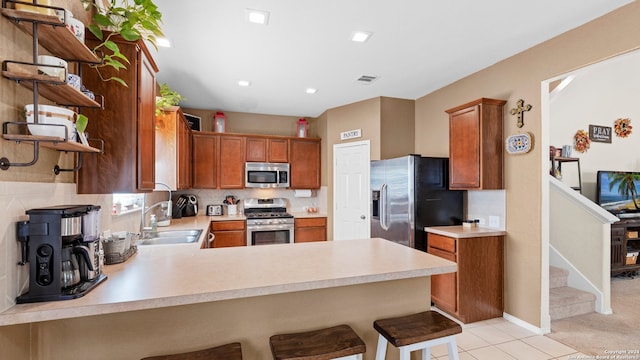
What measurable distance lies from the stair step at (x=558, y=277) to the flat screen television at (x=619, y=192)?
1803 mm

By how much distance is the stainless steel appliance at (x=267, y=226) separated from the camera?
177 inches

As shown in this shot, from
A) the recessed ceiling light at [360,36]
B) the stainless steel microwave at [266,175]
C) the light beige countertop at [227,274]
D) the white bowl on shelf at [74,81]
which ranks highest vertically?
the recessed ceiling light at [360,36]

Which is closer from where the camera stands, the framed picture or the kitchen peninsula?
the kitchen peninsula

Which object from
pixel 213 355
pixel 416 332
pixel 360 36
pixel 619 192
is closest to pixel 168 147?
pixel 360 36

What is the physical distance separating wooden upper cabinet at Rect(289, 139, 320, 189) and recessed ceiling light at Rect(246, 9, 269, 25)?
9.22 ft

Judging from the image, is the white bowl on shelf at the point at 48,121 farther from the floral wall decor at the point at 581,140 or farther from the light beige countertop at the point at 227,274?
the floral wall decor at the point at 581,140

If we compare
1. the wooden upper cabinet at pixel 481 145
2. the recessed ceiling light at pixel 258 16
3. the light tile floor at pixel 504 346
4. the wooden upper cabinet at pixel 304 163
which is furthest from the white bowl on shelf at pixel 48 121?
the wooden upper cabinet at pixel 304 163

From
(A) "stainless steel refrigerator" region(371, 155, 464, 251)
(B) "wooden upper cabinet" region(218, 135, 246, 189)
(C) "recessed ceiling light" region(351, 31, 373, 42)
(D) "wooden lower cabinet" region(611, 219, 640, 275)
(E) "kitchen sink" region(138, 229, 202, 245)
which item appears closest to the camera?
(C) "recessed ceiling light" region(351, 31, 373, 42)

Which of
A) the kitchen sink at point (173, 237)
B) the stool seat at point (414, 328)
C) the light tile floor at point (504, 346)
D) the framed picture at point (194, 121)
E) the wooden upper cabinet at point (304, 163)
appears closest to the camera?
the stool seat at point (414, 328)

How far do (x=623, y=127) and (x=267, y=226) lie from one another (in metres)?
6.04

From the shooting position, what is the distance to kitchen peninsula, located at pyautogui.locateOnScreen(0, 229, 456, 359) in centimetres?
117

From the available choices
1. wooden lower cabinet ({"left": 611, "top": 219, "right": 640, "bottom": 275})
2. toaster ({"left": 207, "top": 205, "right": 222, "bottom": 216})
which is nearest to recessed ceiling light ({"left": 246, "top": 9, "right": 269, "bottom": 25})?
toaster ({"left": 207, "top": 205, "right": 222, "bottom": 216})

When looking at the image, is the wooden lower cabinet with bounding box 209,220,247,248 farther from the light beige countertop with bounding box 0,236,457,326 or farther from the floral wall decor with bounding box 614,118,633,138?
the floral wall decor with bounding box 614,118,633,138

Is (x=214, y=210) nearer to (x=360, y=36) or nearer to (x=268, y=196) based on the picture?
(x=268, y=196)
